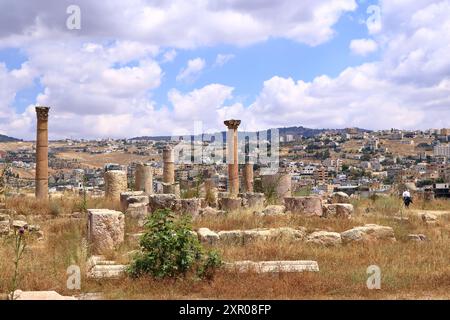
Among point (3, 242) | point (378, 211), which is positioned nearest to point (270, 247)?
point (3, 242)

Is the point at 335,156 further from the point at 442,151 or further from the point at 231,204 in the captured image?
the point at 231,204

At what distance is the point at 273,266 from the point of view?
9891 mm

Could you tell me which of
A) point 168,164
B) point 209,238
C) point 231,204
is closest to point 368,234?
point 209,238

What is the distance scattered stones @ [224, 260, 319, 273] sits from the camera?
9.60 m

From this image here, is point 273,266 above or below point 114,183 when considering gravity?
below

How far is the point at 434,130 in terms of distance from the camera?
11688 centimetres

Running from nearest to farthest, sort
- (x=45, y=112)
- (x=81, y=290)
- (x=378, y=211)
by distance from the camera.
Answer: (x=81, y=290), (x=378, y=211), (x=45, y=112)

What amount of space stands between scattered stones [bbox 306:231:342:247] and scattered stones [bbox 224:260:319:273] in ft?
9.37

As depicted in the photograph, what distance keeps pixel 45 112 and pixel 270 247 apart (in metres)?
14.1

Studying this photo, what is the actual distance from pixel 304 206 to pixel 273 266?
8.38 meters

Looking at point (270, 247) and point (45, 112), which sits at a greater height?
point (45, 112)

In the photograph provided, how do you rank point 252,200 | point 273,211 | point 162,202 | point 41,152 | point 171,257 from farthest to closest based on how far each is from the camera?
point 41,152
point 252,200
point 273,211
point 162,202
point 171,257
